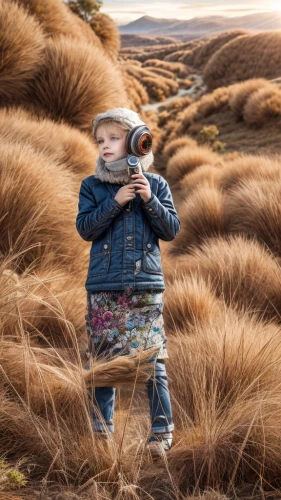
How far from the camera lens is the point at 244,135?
1341 cm

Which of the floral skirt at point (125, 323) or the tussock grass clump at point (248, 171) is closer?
the floral skirt at point (125, 323)

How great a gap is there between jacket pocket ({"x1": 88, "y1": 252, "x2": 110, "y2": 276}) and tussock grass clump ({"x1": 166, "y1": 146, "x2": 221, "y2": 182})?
798 cm

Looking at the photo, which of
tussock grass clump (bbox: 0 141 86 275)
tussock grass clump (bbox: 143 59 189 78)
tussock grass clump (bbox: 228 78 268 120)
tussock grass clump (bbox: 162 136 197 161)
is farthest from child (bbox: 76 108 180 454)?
tussock grass clump (bbox: 143 59 189 78)

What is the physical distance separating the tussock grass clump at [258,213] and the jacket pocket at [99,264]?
2827 mm

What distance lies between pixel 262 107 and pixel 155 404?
37.2 feet

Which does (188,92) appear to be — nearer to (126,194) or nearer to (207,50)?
(207,50)

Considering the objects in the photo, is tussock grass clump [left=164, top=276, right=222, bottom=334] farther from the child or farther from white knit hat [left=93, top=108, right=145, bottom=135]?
white knit hat [left=93, top=108, right=145, bottom=135]

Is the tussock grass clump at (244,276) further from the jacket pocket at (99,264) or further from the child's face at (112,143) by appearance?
the child's face at (112,143)

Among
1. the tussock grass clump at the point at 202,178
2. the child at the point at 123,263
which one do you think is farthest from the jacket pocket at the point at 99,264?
the tussock grass clump at the point at 202,178

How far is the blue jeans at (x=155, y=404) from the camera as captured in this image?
261 cm

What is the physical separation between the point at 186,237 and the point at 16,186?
8.25 ft

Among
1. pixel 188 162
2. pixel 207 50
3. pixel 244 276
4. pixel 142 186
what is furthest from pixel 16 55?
pixel 207 50

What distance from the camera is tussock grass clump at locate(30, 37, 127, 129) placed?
24.2 feet

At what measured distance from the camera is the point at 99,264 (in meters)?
2.79
